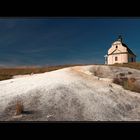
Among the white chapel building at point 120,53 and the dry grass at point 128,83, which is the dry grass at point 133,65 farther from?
the dry grass at point 128,83

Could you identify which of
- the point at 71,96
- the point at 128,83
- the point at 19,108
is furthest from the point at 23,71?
the point at 128,83

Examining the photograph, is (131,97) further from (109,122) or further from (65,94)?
(65,94)

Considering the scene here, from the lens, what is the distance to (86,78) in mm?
8070

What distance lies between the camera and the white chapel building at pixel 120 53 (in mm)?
7441

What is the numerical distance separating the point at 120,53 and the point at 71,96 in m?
1.84

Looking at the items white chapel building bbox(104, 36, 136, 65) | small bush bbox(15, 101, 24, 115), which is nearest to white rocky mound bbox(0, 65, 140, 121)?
small bush bbox(15, 101, 24, 115)

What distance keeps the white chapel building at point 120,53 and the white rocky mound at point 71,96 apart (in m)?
0.26

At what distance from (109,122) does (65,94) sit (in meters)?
1.39

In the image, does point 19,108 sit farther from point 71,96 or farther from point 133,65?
point 133,65

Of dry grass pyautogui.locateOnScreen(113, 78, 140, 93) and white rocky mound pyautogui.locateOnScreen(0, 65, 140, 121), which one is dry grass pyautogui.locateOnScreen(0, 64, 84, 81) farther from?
dry grass pyautogui.locateOnScreen(113, 78, 140, 93)

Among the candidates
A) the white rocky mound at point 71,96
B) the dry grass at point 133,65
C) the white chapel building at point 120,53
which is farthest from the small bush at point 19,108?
the dry grass at point 133,65

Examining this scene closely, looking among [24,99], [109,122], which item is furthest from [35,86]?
[109,122]
